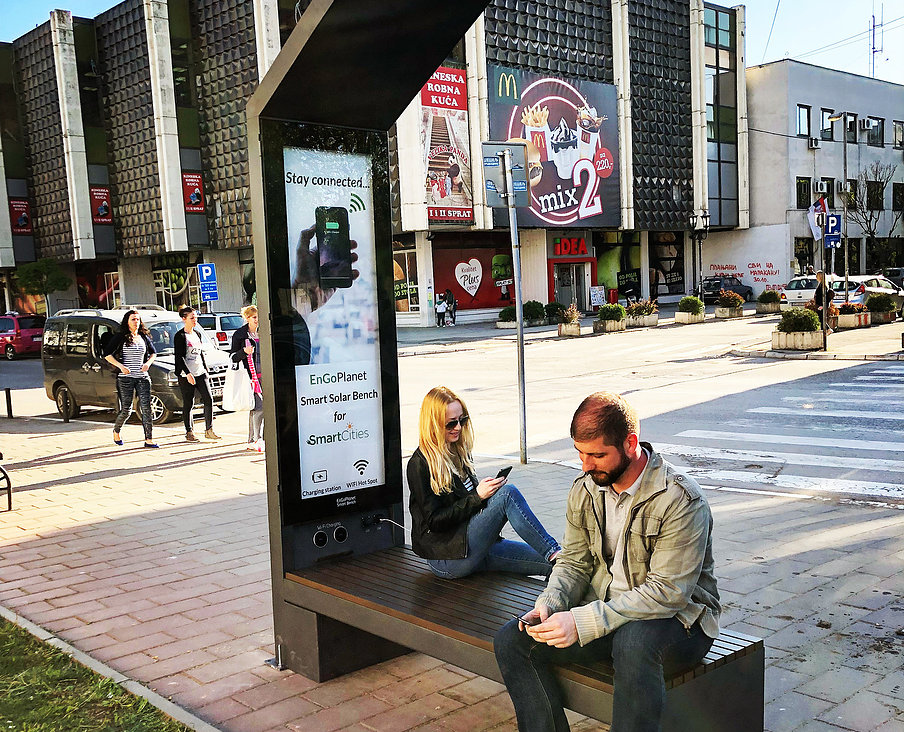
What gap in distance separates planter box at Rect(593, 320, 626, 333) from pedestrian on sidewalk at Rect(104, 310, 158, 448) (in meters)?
21.9

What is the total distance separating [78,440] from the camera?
1325cm

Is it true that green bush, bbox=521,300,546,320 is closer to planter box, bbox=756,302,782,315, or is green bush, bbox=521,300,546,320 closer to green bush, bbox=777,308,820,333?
planter box, bbox=756,302,782,315

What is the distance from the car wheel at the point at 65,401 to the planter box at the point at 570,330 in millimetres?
18557

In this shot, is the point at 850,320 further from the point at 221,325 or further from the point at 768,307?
the point at 221,325

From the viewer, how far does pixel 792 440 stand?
1042 cm

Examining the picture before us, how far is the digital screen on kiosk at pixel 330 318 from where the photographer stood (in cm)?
442

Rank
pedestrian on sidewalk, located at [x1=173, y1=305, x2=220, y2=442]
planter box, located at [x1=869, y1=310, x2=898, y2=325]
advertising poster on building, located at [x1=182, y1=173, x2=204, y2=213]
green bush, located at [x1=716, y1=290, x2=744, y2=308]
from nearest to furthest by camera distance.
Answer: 1. pedestrian on sidewalk, located at [x1=173, y1=305, x2=220, y2=442]
2. planter box, located at [x1=869, y1=310, x2=898, y2=325]
3. green bush, located at [x1=716, y1=290, x2=744, y2=308]
4. advertising poster on building, located at [x1=182, y1=173, x2=204, y2=213]

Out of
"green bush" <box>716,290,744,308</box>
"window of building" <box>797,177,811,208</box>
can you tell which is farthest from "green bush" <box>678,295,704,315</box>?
"window of building" <box>797,177,811,208</box>

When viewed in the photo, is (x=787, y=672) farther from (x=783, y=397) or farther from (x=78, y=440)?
(x=78, y=440)

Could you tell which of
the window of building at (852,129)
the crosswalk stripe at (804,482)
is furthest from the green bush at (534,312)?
the window of building at (852,129)

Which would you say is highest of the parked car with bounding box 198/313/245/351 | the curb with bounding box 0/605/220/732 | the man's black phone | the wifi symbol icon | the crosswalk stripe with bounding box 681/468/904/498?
the wifi symbol icon

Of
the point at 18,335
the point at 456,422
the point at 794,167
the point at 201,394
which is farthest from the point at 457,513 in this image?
the point at 794,167

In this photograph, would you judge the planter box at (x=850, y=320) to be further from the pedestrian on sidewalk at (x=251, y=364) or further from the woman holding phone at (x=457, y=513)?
the woman holding phone at (x=457, y=513)

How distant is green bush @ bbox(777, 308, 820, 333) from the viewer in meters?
20.2
